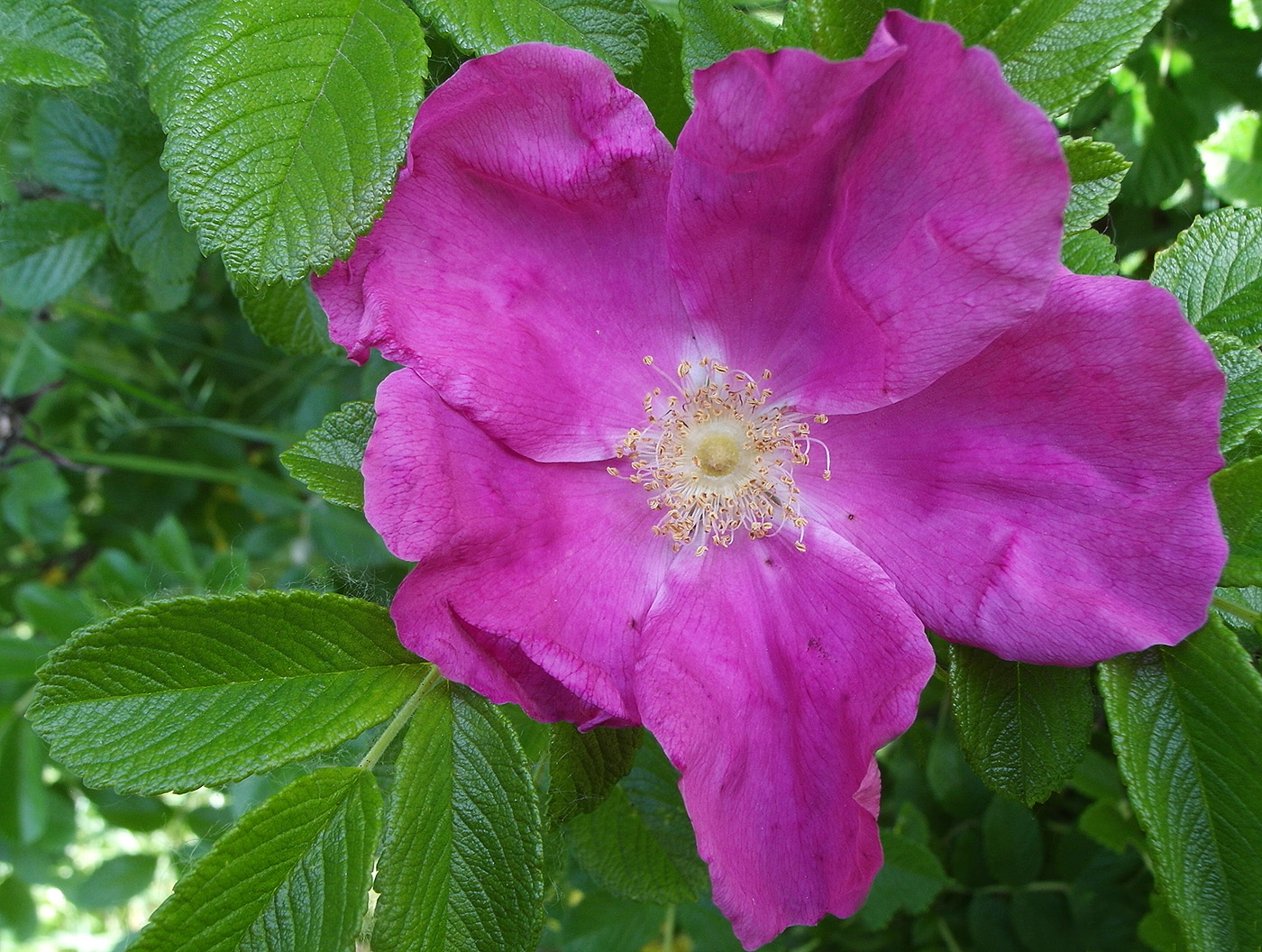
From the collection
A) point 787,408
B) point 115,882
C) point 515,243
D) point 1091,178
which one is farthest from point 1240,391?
point 115,882

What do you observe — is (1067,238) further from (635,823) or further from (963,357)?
(635,823)

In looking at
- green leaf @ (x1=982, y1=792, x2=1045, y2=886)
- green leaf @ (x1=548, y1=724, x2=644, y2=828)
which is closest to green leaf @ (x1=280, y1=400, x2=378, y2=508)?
green leaf @ (x1=548, y1=724, x2=644, y2=828)

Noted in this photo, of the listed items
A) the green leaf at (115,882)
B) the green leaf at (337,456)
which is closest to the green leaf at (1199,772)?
the green leaf at (337,456)

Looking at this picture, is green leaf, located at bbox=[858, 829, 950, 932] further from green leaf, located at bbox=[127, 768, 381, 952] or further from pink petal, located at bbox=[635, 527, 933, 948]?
green leaf, located at bbox=[127, 768, 381, 952]

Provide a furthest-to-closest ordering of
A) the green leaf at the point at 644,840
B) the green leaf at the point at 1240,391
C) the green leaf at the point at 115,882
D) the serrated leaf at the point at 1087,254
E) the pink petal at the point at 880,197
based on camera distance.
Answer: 1. the green leaf at the point at 115,882
2. the green leaf at the point at 644,840
3. the serrated leaf at the point at 1087,254
4. the green leaf at the point at 1240,391
5. the pink petal at the point at 880,197

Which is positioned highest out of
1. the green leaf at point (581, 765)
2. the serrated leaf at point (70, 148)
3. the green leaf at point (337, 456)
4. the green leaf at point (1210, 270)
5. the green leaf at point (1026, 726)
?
the green leaf at point (1210, 270)

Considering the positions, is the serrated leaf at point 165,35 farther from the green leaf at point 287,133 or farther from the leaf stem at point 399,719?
the leaf stem at point 399,719

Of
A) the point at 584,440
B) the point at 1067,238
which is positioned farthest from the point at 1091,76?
the point at 584,440
